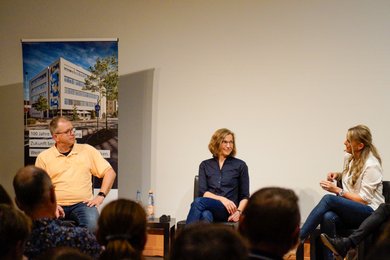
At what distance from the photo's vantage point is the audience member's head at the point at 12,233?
59.8 inches

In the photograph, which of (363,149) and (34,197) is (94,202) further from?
(363,149)

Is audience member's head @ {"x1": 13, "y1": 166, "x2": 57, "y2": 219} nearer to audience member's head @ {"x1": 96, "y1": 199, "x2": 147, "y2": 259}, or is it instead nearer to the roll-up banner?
audience member's head @ {"x1": 96, "y1": 199, "x2": 147, "y2": 259}

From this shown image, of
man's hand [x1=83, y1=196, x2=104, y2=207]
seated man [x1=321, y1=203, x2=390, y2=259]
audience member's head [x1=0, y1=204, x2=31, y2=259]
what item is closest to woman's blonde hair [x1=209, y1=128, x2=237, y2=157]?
man's hand [x1=83, y1=196, x2=104, y2=207]

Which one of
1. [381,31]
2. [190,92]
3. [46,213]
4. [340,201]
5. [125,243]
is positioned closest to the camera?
[125,243]

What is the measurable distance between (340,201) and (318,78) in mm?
1338

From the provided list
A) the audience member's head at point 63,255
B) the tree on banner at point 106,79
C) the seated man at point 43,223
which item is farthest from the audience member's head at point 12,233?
the tree on banner at point 106,79

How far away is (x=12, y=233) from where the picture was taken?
5.05 ft

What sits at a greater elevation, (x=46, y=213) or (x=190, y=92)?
(x=190, y=92)

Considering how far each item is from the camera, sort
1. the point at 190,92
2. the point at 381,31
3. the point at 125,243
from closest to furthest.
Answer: the point at 125,243 < the point at 381,31 < the point at 190,92

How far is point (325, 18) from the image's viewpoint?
4.66m

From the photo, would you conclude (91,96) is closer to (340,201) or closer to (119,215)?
(340,201)

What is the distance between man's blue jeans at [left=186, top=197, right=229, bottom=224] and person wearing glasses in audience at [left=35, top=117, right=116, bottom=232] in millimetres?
730

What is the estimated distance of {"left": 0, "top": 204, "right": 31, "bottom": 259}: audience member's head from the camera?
152 cm

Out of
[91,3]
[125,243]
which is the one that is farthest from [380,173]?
[91,3]
